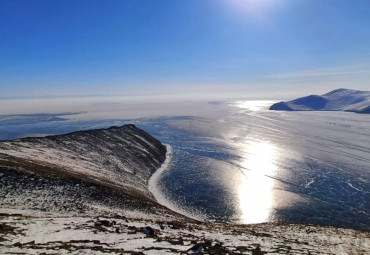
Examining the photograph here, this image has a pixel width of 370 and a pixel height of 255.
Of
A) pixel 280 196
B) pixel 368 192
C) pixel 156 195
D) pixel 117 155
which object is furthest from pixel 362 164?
pixel 117 155

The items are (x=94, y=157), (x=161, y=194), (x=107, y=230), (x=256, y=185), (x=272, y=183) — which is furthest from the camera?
(x=272, y=183)

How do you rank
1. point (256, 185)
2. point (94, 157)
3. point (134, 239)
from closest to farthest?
1. point (134, 239)
2. point (256, 185)
3. point (94, 157)

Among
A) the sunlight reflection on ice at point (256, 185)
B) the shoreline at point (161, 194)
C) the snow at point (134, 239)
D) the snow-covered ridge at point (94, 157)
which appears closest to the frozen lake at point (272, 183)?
the sunlight reflection on ice at point (256, 185)

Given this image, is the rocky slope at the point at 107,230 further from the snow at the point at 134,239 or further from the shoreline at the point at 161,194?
the shoreline at the point at 161,194

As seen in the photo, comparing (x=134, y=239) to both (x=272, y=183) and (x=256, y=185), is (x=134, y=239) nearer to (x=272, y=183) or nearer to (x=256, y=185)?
(x=256, y=185)

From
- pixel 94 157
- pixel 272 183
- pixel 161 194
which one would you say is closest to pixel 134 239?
pixel 161 194

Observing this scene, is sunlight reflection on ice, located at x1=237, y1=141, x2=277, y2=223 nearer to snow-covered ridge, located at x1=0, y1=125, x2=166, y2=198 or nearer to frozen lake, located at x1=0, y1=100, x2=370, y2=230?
frozen lake, located at x1=0, y1=100, x2=370, y2=230

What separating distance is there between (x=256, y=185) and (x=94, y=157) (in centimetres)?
4335

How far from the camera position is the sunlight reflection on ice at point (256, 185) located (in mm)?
49084

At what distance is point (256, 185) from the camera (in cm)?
6569

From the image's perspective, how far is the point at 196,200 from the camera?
5344 centimetres

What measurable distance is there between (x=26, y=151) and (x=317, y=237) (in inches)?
2175

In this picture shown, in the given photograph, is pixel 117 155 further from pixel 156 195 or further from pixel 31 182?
pixel 31 182

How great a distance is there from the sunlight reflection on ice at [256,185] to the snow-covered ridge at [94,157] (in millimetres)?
21346
